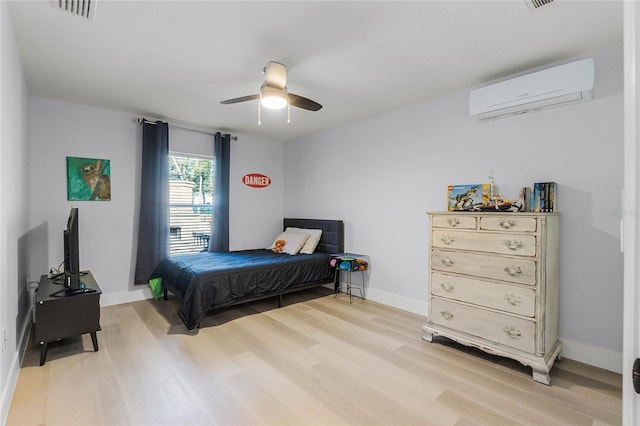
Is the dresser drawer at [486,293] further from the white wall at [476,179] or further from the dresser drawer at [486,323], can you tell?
the white wall at [476,179]

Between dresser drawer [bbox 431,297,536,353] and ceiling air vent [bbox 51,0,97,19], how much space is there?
342 cm

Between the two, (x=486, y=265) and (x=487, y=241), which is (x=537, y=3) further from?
(x=486, y=265)

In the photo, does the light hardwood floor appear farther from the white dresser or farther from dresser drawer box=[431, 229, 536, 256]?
dresser drawer box=[431, 229, 536, 256]

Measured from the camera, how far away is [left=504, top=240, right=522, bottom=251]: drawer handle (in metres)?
2.33

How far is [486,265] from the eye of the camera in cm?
249

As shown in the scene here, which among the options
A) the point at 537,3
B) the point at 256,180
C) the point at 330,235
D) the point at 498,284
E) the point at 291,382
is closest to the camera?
the point at 537,3

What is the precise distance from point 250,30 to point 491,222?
2384 mm

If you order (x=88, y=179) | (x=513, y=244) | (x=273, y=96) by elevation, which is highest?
(x=273, y=96)

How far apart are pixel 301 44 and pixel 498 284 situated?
8.07 ft

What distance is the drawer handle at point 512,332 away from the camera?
2303 mm

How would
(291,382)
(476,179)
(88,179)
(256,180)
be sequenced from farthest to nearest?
(256,180) < (88,179) < (476,179) < (291,382)

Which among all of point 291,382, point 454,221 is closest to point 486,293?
point 454,221

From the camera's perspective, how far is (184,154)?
14.7 ft

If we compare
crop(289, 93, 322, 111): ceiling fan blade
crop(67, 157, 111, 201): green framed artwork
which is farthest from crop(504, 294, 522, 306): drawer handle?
crop(67, 157, 111, 201): green framed artwork
